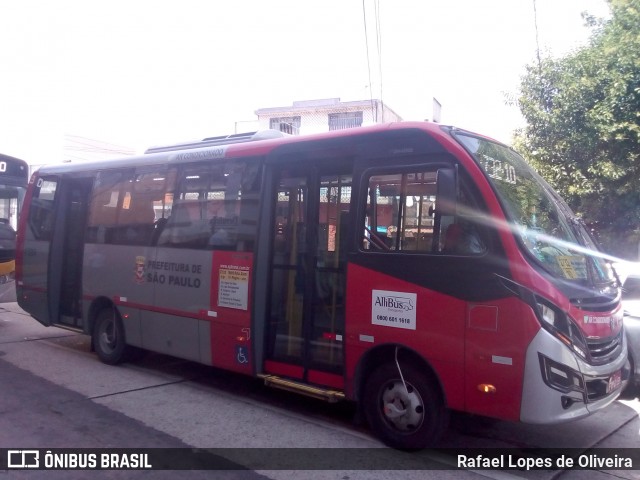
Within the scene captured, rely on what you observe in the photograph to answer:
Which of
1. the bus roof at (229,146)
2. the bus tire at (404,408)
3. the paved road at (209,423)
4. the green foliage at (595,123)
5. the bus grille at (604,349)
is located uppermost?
the green foliage at (595,123)

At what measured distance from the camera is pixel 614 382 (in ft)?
18.2

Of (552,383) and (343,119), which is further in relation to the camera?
(343,119)

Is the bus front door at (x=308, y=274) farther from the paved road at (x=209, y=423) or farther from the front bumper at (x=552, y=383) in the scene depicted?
the front bumper at (x=552, y=383)

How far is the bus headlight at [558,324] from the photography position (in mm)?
4977

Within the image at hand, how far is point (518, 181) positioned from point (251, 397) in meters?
4.17

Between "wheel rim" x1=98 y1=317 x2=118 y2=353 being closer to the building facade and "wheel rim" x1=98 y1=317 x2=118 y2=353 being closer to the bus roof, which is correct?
the bus roof

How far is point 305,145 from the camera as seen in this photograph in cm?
689

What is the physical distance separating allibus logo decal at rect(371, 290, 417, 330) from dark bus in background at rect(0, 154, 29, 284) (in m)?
9.77

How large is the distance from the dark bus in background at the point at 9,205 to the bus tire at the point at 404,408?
9792 mm

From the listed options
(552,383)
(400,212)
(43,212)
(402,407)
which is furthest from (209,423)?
(43,212)

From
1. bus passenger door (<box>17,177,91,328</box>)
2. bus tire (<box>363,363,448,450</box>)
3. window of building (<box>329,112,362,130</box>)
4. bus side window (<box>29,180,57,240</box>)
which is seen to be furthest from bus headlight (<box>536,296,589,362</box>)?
window of building (<box>329,112,362,130</box>)

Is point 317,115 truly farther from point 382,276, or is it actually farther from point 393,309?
point 393,309

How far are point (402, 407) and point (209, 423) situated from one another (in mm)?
2132

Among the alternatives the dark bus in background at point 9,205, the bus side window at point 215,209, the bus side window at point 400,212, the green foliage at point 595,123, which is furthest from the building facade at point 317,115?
the bus side window at point 400,212
